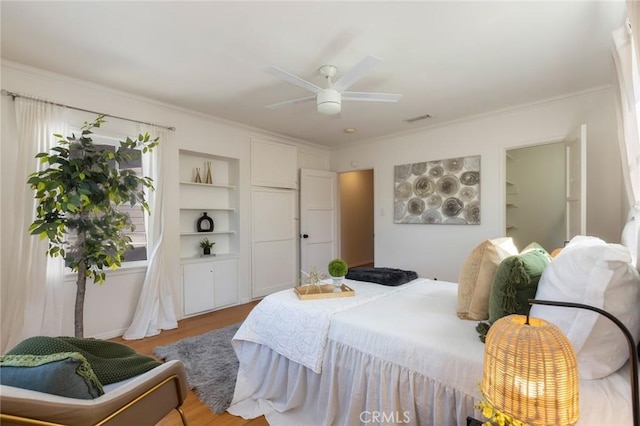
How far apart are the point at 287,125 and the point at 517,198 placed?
4.02 metres

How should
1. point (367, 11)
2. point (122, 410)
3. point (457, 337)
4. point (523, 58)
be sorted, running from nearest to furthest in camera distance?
point (122, 410)
point (457, 337)
point (367, 11)
point (523, 58)

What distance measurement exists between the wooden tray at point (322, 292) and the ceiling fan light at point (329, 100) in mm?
1448

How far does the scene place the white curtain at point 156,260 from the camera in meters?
3.22

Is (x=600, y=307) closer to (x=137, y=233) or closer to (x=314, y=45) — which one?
(x=314, y=45)

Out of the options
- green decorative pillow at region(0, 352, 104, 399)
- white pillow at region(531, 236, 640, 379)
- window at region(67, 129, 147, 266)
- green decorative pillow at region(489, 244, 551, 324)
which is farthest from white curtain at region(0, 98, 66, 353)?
white pillow at region(531, 236, 640, 379)

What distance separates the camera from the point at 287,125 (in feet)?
14.1

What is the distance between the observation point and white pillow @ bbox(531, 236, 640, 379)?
104 cm

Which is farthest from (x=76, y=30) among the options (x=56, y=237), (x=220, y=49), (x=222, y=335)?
(x=222, y=335)

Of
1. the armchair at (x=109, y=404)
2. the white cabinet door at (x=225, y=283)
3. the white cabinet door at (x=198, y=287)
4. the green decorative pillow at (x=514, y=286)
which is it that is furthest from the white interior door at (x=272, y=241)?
the green decorative pillow at (x=514, y=286)

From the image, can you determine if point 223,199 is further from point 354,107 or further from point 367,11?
point 367,11

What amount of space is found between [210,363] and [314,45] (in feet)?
8.95

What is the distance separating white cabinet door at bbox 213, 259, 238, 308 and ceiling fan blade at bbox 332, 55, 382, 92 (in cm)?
284

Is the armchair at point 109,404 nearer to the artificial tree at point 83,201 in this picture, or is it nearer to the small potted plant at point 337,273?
the small potted plant at point 337,273

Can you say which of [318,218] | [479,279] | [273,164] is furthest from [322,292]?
[318,218]
